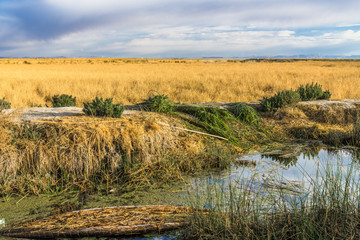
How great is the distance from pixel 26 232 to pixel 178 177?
2.04 metres

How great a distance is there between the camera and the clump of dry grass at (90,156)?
415 centimetres

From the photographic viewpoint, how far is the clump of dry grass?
415cm

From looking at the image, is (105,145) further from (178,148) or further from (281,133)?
(281,133)

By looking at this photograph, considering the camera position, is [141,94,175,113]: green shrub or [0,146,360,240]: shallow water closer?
[0,146,360,240]: shallow water

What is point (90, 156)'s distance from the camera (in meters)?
4.30

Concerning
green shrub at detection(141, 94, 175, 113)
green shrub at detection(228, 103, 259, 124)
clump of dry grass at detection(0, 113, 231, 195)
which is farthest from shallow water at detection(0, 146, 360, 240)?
green shrub at detection(141, 94, 175, 113)

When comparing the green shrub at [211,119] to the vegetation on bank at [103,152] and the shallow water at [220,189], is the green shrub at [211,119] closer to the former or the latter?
the vegetation on bank at [103,152]

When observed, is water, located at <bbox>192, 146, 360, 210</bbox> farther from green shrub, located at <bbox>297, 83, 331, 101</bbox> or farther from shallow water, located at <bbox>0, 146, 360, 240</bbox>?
green shrub, located at <bbox>297, 83, 331, 101</bbox>

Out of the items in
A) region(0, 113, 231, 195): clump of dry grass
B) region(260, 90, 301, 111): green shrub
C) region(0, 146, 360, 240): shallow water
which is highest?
region(260, 90, 301, 111): green shrub

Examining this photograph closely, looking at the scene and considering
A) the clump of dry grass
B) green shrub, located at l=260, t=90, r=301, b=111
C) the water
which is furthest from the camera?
green shrub, located at l=260, t=90, r=301, b=111

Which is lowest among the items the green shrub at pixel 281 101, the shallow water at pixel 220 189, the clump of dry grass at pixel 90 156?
the shallow water at pixel 220 189

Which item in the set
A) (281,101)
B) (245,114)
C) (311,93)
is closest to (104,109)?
(245,114)

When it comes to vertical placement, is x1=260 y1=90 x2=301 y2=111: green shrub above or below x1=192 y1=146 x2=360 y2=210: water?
above

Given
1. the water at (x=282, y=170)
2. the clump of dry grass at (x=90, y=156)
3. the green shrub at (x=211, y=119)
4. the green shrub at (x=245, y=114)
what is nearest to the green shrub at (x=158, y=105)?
the green shrub at (x=211, y=119)
